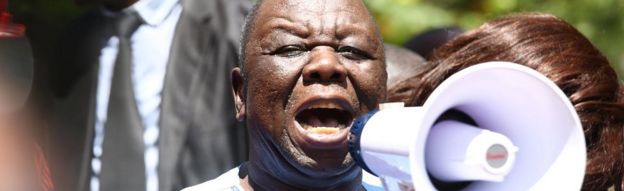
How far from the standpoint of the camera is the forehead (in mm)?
2326

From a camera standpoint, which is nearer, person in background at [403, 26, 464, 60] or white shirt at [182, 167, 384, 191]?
white shirt at [182, 167, 384, 191]

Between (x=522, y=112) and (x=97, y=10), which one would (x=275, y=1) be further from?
(x=97, y=10)

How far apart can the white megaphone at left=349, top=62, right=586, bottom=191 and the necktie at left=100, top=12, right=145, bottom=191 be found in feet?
4.82

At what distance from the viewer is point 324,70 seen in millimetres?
2211

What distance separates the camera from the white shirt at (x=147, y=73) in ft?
11.1

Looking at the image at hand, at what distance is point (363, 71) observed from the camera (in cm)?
230

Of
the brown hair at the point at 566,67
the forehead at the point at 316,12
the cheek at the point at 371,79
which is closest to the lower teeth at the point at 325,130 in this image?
the cheek at the point at 371,79

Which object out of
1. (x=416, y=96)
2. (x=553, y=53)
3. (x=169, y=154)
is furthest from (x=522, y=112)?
(x=169, y=154)

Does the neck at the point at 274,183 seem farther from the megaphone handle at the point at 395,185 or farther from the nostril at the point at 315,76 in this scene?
the megaphone handle at the point at 395,185

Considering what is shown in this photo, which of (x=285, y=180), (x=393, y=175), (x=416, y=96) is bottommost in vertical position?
(x=416, y=96)

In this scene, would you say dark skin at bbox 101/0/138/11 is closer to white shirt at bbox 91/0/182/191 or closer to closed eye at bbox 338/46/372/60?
white shirt at bbox 91/0/182/191

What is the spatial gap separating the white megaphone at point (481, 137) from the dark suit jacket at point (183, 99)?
4.82 feet

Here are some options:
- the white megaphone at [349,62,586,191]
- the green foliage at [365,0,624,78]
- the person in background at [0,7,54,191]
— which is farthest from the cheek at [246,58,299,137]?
the green foliage at [365,0,624,78]

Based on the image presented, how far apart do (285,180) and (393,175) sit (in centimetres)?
45
